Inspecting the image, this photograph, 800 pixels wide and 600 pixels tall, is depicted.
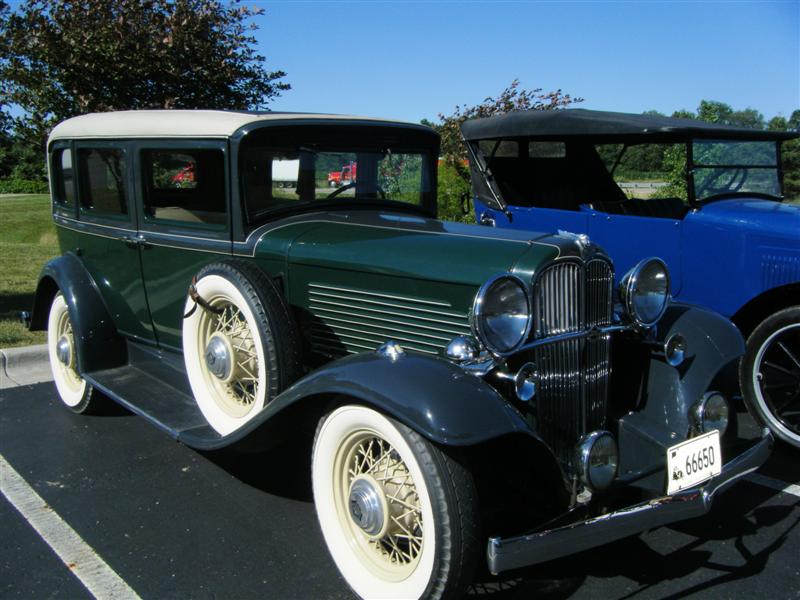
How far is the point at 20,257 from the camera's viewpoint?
34.2 feet

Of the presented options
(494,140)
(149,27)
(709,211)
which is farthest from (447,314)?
(149,27)

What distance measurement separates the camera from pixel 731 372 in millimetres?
3223

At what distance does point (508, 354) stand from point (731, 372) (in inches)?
50.3

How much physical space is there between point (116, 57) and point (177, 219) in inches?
153

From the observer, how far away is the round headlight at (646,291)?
301 centimetres

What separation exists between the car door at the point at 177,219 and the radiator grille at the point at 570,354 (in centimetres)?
174

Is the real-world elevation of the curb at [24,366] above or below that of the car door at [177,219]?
below

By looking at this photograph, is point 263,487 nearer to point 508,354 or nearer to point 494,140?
point 508,354

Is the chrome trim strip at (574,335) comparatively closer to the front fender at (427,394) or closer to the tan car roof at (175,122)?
the front fender at (427,394)

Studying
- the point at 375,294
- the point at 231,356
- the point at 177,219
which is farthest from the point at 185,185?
the point at 375,294

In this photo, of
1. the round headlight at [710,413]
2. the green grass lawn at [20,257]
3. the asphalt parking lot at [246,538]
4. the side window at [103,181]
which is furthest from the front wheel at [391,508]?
the green grass lawn at [20,257]

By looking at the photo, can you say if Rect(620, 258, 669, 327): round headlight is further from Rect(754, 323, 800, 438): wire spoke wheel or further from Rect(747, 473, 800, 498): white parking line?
Rect(754, 323, 800, 438): wire spoke wheel

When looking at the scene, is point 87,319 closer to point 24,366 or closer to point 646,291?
point 24,366

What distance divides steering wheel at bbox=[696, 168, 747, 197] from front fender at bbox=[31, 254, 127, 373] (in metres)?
4.01
